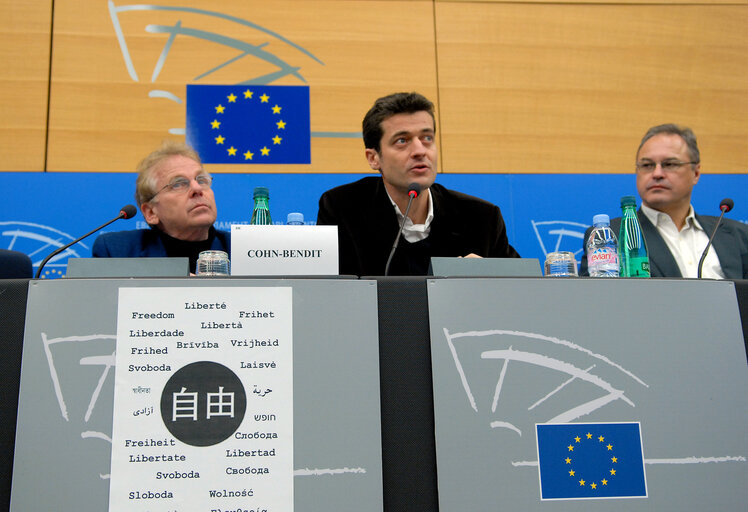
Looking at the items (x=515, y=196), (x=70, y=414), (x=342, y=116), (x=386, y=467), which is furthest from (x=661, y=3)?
(x=70, y=414)

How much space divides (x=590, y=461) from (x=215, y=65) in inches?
94.8

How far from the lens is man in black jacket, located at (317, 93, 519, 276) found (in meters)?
2.10

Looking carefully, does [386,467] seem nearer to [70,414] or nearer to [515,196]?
[70,414]

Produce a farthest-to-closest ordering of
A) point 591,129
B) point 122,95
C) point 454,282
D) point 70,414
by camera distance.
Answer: point 591,129
point 122,95
point 454,282
point 70,414

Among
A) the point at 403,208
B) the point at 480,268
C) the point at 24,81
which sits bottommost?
the point at 480,268

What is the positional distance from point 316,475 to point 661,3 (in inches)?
120

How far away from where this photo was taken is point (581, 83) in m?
3.14

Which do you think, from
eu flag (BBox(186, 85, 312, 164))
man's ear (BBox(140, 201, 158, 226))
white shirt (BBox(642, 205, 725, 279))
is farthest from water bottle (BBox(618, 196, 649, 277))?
eu flag (BBox(186, 85, 312, 164))

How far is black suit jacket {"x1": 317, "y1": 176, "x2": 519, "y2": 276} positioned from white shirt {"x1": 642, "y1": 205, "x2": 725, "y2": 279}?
1.78ft

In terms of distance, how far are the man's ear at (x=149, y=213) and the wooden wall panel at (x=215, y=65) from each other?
767mm

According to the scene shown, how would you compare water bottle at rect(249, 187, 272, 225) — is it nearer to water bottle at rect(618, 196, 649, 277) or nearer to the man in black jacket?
the man in black jacket

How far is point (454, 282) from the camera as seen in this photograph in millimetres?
1167

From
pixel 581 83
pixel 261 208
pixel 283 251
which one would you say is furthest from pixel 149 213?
pixel 581 83

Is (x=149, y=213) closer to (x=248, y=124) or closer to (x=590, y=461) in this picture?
(x=248, y=124)
